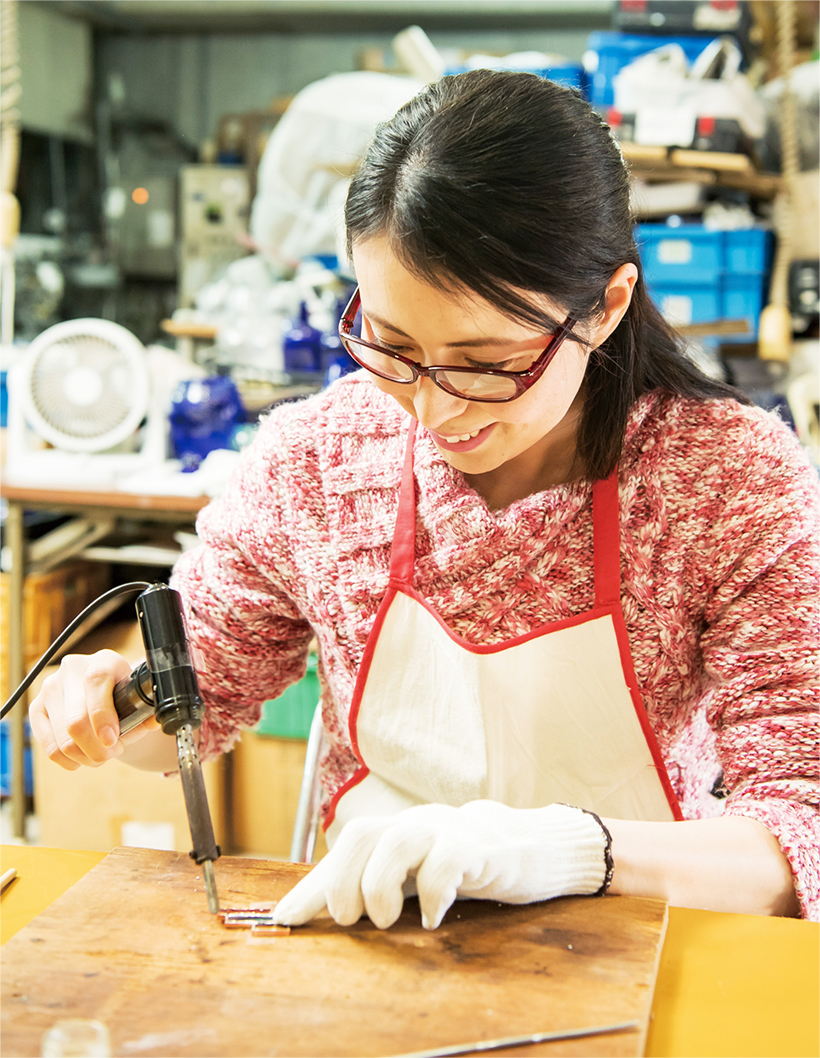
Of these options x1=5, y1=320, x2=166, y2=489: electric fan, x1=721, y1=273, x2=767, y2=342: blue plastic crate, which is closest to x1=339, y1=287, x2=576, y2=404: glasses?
x1=5, y1=320, x2=166, y2=489: electric fan

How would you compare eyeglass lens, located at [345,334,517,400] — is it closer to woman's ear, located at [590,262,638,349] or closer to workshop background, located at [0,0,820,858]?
woman's ear, located at [590,262,638,349]

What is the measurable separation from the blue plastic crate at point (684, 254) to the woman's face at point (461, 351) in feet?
5.73

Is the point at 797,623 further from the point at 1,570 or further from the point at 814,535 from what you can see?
the point at 1,570

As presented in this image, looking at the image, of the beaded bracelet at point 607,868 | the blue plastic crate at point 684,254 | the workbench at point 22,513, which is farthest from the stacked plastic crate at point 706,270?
the beaded bracelet at point 607,868

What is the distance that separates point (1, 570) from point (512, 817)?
199 centimetres

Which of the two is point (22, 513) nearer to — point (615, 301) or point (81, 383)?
point (81, 383)

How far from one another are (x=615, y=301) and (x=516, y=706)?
422 millimetres

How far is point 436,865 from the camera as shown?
68 cm

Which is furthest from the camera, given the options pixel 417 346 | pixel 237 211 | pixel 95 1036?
pixel 237 211

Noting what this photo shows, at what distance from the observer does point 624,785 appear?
102 cm

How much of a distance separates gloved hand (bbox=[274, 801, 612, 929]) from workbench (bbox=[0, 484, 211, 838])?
155 centimetres

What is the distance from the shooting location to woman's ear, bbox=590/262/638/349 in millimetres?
892

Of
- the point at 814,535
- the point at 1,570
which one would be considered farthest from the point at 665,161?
the point at 1,570

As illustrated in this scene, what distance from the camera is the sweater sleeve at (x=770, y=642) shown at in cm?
88
